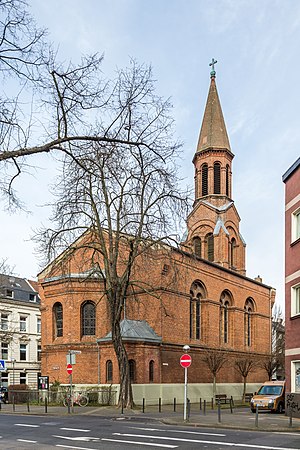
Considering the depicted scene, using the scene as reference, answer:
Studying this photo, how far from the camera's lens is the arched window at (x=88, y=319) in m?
37.4

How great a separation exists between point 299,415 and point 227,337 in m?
23.7

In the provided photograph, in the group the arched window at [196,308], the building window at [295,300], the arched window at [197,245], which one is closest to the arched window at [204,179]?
the arched window at [197,245]

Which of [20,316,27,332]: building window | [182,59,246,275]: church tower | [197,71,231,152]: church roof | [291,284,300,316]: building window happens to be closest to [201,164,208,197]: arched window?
[182,59,246,275]: church tower

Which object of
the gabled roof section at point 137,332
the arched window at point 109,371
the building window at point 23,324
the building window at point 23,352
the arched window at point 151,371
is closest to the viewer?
the gabled roof section at point 137,332

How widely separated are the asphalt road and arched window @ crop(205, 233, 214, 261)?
30.7 metres

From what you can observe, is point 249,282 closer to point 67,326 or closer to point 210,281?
point 210,281

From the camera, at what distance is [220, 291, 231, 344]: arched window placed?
4562 cm

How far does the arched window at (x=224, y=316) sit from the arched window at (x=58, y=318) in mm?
14194

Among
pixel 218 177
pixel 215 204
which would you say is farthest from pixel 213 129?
pixel 215 204

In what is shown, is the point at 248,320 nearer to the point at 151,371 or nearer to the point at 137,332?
the point at 151,371

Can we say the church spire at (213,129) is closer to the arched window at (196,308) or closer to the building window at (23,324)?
the arched window at (196,308)

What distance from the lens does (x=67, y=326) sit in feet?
123

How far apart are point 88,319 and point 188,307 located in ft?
25.3

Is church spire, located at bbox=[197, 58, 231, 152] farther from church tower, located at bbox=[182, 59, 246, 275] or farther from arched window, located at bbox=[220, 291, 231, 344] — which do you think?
arched window, located at bbox=[220, 291, 231, 344]
